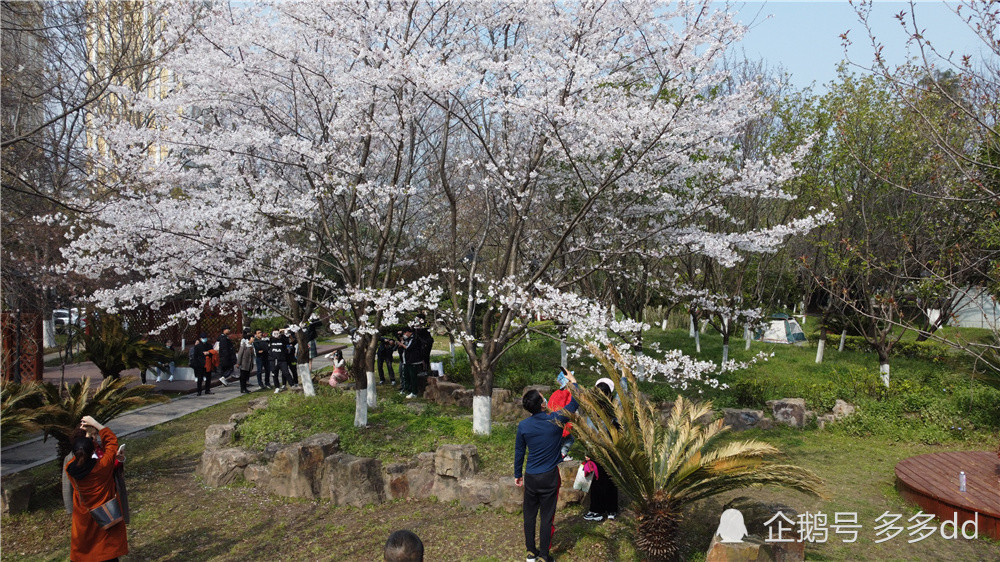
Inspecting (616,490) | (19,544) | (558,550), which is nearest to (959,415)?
(616,490)

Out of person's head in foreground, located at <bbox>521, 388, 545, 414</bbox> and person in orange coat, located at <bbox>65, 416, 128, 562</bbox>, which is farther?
person's head in foreground, located at <bbox>521, 388, 545, 414</bbox>

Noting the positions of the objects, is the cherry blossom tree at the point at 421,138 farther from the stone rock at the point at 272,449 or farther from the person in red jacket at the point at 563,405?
the person in red jacket at the point at 563,405

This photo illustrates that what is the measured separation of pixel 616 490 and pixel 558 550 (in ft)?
3.26

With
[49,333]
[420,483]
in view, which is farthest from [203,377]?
[49,333]

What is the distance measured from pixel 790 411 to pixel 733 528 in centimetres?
654

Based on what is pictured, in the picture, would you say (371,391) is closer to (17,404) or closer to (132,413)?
(17,404)

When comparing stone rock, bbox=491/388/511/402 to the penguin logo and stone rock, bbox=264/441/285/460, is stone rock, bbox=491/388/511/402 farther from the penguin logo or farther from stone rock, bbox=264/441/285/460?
the penguin logo

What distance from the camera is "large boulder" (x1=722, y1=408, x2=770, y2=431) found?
34.0 ft

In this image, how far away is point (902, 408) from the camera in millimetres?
10406

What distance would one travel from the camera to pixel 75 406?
7.76 m

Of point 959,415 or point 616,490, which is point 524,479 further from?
point 959,415

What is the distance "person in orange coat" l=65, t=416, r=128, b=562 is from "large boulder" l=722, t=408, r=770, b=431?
8846mm

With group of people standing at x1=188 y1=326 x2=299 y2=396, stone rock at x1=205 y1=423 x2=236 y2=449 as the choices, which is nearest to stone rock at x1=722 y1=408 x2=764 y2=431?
stone rock at x1=205 y1=423 x2=236 y2=449

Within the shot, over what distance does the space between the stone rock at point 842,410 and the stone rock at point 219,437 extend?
32.6 ft
